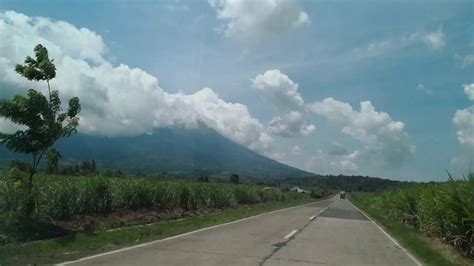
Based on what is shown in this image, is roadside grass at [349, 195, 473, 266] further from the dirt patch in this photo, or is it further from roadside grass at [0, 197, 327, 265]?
the dirt patch

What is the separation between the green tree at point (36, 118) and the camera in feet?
43.0

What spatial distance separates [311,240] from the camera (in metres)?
15.4

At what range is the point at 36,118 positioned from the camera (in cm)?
1352

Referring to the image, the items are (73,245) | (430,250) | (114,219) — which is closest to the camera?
(73,245)

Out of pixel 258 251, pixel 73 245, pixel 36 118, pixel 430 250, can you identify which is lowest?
pixel 73 245

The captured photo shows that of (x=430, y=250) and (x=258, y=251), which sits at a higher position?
(x=430, y=250)

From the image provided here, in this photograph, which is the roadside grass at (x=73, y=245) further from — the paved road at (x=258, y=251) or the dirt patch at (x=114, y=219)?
the dirt patch at (x=114, y=219)

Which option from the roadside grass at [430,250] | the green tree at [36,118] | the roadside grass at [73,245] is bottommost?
the roadside grass at [73,245]

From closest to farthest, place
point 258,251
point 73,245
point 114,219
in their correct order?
point 73,245, point 258,251, point 114,219

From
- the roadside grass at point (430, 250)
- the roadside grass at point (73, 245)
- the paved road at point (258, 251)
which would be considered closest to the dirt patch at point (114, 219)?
the roadside grass at point (73, 245)

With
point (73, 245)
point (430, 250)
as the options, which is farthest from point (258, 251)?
point (430, 250)

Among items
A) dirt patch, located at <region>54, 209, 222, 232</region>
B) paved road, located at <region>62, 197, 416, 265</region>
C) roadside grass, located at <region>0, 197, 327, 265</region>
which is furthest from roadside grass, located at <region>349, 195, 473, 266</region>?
dirt patch, located at <region>54, 209, 222, 232</region>

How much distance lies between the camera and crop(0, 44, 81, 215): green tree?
13117 mm

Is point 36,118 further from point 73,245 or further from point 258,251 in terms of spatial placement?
point 258,251
